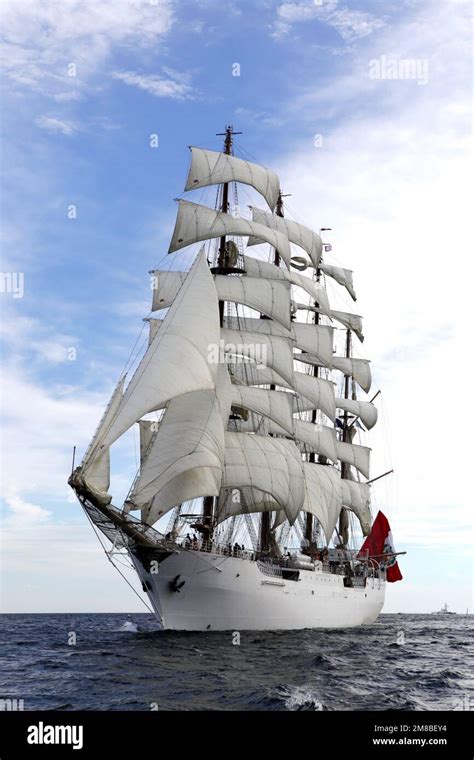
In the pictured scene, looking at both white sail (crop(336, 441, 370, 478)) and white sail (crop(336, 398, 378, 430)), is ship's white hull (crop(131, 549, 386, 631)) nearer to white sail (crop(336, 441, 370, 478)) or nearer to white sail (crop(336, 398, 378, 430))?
white sail (crop(336, 441, 370, 478))

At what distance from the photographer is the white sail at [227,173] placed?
57.6 meters

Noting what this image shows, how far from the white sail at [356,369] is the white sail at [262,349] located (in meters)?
25.4

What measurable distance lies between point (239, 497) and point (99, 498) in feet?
67.0

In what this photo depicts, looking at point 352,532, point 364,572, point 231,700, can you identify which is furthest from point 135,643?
point 352,532

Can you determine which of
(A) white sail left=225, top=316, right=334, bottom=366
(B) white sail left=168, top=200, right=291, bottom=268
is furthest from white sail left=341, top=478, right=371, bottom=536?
(B) white sail left=168, top=200, right=291, bottom=268

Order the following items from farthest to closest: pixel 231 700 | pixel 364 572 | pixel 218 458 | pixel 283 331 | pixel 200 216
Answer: pixel 364 572 → pixel 283 331 → pixel 200 216 → pixel 218 458 → pixel 231 700

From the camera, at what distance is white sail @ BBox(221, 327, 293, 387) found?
5728 cm

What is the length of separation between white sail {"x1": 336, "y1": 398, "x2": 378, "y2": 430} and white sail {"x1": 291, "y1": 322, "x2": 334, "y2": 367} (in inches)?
386

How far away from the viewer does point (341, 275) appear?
87.4 meters

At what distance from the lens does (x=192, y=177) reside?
5747 centimetres

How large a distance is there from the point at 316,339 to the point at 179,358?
3766 cm

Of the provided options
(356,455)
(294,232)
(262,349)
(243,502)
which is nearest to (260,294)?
(262,349)
